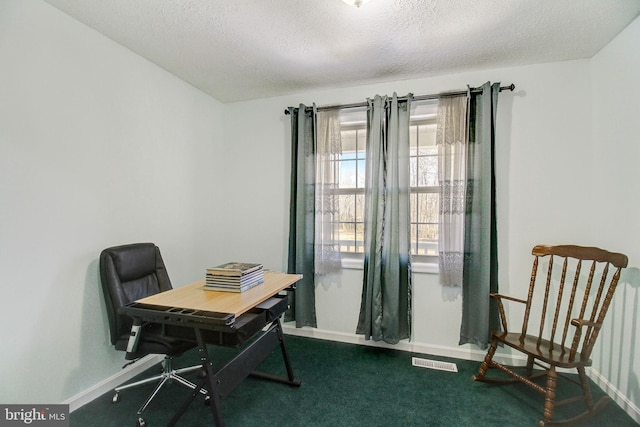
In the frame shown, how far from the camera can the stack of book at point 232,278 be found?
1753mm

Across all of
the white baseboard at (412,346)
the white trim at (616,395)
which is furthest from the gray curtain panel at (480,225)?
the white trim at (616,395)

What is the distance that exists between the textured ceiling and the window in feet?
1.36

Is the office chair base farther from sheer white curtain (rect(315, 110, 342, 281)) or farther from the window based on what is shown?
the window

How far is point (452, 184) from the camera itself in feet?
8.10

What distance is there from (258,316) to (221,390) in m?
0.42

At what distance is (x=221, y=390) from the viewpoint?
5.03ft

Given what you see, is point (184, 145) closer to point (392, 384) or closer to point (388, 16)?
point (388, 16)

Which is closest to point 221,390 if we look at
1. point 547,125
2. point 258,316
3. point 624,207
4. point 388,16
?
point 258,316

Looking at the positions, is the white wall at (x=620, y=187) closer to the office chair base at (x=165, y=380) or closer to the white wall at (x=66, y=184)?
the office chair base at (x=165, y=380)

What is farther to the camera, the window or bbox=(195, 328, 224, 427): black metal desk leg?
the window

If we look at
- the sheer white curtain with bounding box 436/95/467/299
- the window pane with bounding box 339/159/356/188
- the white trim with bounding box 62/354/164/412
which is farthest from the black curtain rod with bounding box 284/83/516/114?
the white trim with bounding box 62/354/164/412

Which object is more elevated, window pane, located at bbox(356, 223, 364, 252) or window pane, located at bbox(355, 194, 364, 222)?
window pane, located at bbox(355, 194, 364, 222)

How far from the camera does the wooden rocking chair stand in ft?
5.58

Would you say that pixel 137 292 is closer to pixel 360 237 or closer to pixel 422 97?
pixel 360 237
